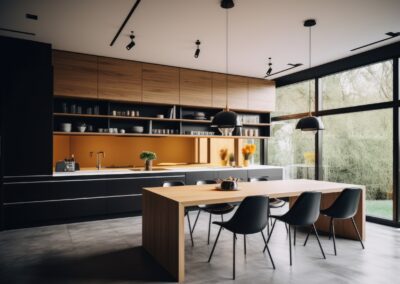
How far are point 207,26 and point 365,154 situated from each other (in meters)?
3.69

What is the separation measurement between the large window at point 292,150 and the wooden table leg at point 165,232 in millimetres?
4192

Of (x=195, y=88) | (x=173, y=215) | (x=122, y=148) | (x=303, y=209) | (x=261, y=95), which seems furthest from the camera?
(x=261, y=95)

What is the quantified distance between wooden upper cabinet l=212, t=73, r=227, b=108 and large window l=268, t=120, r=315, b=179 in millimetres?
1697

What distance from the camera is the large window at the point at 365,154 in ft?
16.7

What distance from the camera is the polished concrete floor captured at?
2.93m

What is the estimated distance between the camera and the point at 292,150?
7031mm

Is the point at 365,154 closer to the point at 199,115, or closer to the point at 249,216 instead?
the point at 199,115

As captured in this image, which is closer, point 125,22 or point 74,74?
point 125,22

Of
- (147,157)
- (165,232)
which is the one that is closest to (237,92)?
(147,157)

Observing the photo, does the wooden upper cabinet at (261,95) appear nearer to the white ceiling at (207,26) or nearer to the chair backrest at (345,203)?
the white ceiling at (207,26)

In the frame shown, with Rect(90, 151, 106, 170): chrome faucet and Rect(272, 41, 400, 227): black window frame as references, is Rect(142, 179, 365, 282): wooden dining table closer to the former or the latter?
Rect(272, 41, 400, 227): black window frame

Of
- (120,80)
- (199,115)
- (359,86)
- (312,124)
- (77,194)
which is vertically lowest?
(77,194)

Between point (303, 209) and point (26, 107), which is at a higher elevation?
point (26, 107)

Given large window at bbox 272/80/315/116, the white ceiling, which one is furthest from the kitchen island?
large window at bbox 272/80/315/116
